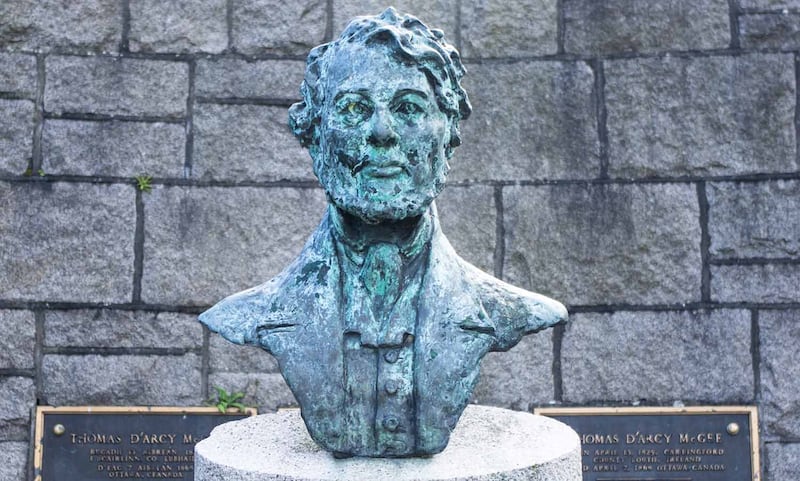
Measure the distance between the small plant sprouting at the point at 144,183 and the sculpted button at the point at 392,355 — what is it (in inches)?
87.9

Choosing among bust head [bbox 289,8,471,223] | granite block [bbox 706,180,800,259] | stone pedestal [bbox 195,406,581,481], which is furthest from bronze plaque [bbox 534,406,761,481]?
bust head [bbox 289,8,471,223]

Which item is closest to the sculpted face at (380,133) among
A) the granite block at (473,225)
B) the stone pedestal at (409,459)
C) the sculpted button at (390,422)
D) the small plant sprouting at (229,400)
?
the sculpted button at (390,422)

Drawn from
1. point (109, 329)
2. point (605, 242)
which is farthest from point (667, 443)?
point (109, 329)

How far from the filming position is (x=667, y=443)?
4.53 metres

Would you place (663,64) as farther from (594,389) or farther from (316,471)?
(316,471)

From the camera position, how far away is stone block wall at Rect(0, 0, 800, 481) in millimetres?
4633

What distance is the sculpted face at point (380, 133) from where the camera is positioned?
2.71 meters

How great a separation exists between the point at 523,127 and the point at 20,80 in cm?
215

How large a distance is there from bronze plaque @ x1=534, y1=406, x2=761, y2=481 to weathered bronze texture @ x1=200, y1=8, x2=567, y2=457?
1.74 metres

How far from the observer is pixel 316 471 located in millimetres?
2688

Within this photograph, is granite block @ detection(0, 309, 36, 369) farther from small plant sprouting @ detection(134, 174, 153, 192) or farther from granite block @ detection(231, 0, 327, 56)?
granite block @ detection(231, 0, 327, 56)

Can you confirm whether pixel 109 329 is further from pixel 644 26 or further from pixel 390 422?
pixel 644 26

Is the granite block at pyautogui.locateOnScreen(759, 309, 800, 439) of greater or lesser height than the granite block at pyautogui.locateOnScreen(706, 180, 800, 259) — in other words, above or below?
below

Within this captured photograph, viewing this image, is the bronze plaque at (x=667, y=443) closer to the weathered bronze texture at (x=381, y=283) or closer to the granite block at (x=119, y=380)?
the granite block at (x=119, y=380)
